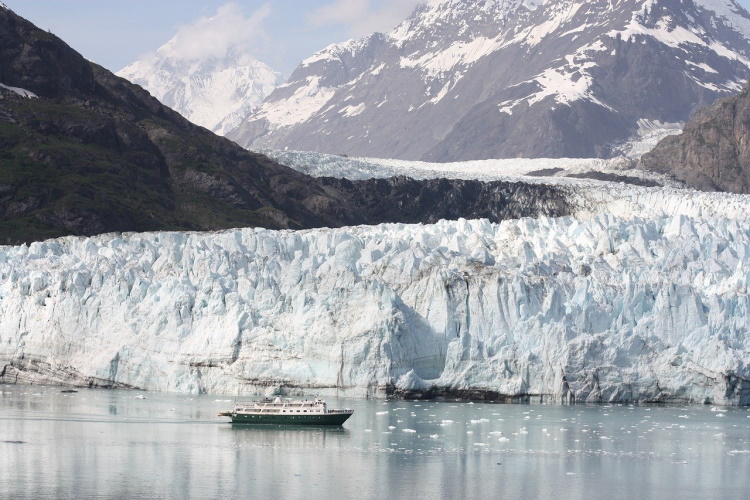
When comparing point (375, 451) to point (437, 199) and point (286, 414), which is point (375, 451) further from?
point (437, 199)

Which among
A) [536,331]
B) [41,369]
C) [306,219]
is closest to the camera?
[536,331]

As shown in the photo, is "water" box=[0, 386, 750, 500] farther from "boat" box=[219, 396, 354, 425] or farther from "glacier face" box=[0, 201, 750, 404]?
"glacier face" box=[0, 201, 750, 404]

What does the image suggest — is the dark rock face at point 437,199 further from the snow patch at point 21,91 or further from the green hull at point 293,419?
the green hull at point 293,419

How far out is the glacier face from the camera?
4472 centimetres

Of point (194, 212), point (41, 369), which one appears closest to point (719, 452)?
point (41, 369)

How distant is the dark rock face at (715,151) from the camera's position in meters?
145

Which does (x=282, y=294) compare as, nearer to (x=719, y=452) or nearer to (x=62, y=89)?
(x=719, y=452)

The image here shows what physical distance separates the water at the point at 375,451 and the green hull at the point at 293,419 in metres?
0.53

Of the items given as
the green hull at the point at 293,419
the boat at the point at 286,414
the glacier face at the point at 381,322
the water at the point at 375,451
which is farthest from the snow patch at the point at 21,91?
the green hull at the point at 293,419

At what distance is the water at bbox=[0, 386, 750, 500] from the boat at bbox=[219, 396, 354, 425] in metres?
0.55

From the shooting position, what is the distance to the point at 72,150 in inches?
3878

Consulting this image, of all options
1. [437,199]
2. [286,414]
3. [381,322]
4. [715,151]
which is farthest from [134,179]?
[715,151]

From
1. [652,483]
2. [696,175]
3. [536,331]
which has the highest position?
[696,175]

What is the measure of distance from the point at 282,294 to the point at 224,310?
2.11 meters
